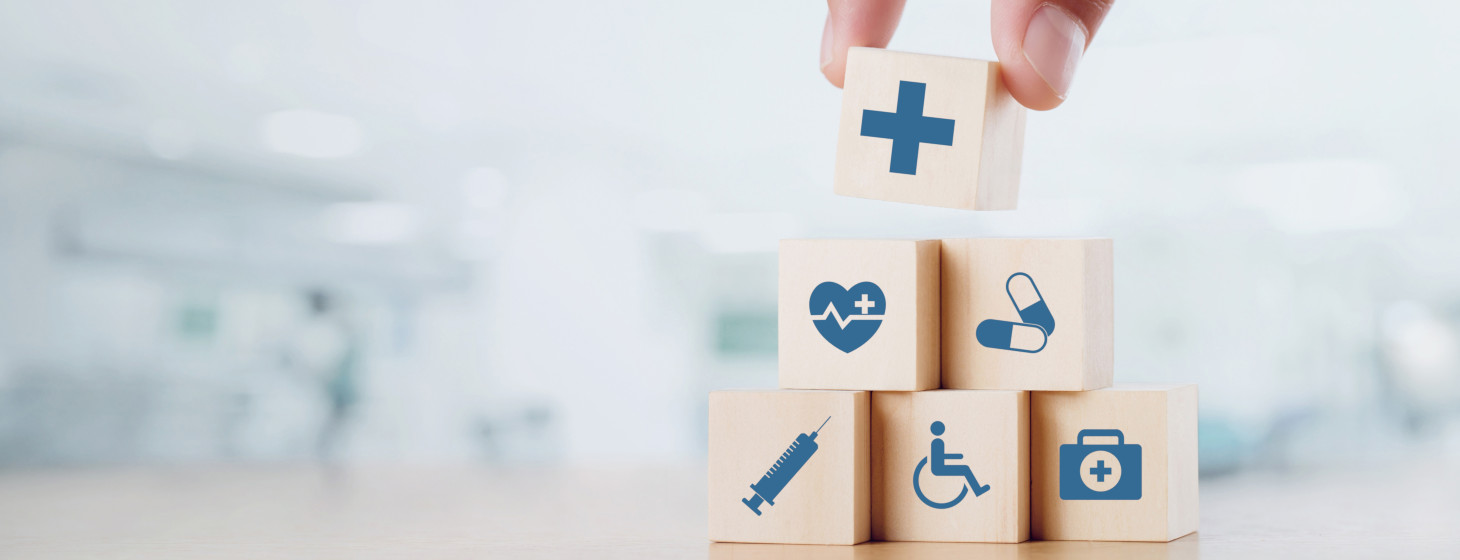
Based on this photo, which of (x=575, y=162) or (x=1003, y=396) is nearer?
(x=1003, y=396)

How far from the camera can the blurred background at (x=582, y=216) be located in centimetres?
296

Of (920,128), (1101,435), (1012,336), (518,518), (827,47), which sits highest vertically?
(827,47)

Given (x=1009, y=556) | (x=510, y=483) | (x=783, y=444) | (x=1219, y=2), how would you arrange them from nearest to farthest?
1. (x=1009, y=556)
2. (x=783, y=444)
3. (x=510, y=483)
4. (x=1219, y=2)

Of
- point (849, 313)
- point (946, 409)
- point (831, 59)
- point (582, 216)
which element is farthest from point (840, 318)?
point (582, 216)

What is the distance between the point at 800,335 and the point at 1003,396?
9.6 inches

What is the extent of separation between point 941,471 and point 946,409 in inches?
2.8

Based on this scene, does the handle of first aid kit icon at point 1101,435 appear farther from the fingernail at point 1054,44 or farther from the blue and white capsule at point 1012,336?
the fingernail at point 1054,44

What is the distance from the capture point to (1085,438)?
1566 mm

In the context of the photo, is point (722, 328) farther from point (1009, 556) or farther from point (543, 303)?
point (1009, 556)

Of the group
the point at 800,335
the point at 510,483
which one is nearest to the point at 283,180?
the point at 510,483

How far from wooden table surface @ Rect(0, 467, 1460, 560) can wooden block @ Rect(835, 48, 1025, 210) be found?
1.28ft

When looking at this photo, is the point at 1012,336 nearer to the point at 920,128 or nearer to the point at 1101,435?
the point at 1101,435

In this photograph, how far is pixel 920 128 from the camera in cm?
145

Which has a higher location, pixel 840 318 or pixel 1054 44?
pixel 1054 44
